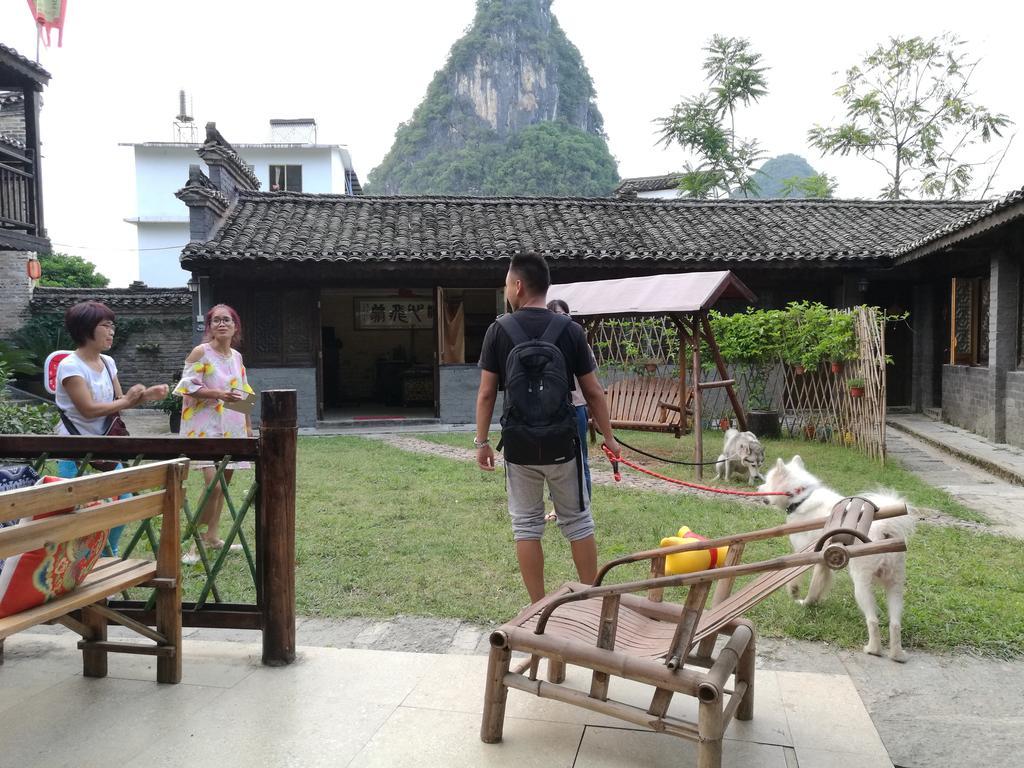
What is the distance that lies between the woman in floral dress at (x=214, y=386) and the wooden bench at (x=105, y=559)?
1.59 metres

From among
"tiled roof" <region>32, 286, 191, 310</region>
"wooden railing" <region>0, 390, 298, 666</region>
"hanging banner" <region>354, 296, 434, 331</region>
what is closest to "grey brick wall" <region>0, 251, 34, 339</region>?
"tiled roof" <region>32, 286, 191, 310</region>

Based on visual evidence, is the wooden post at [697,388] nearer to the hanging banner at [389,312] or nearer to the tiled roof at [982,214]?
the tiled roof at [982,214]

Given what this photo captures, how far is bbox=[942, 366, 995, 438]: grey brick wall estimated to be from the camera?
10.0 m

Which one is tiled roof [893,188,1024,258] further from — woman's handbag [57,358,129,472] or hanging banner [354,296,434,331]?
hanging banner [354,296,434,331]

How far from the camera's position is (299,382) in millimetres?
12500

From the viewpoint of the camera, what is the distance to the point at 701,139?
25984 mm

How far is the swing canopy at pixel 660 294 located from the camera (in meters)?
7.41

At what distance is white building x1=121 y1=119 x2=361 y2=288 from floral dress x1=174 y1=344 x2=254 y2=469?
30.1 m

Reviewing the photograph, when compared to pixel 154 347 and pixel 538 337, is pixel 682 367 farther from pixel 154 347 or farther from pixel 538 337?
pixel 154 347

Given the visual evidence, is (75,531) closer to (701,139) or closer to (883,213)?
(883,213)

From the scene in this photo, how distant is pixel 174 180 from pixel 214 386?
32.8 metres

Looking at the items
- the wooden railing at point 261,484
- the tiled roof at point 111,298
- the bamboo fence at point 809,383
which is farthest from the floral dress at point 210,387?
the tiled roof at point 111,298

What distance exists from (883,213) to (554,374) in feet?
47.3

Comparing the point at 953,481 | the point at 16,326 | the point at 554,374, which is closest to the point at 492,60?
the point at 16,326
